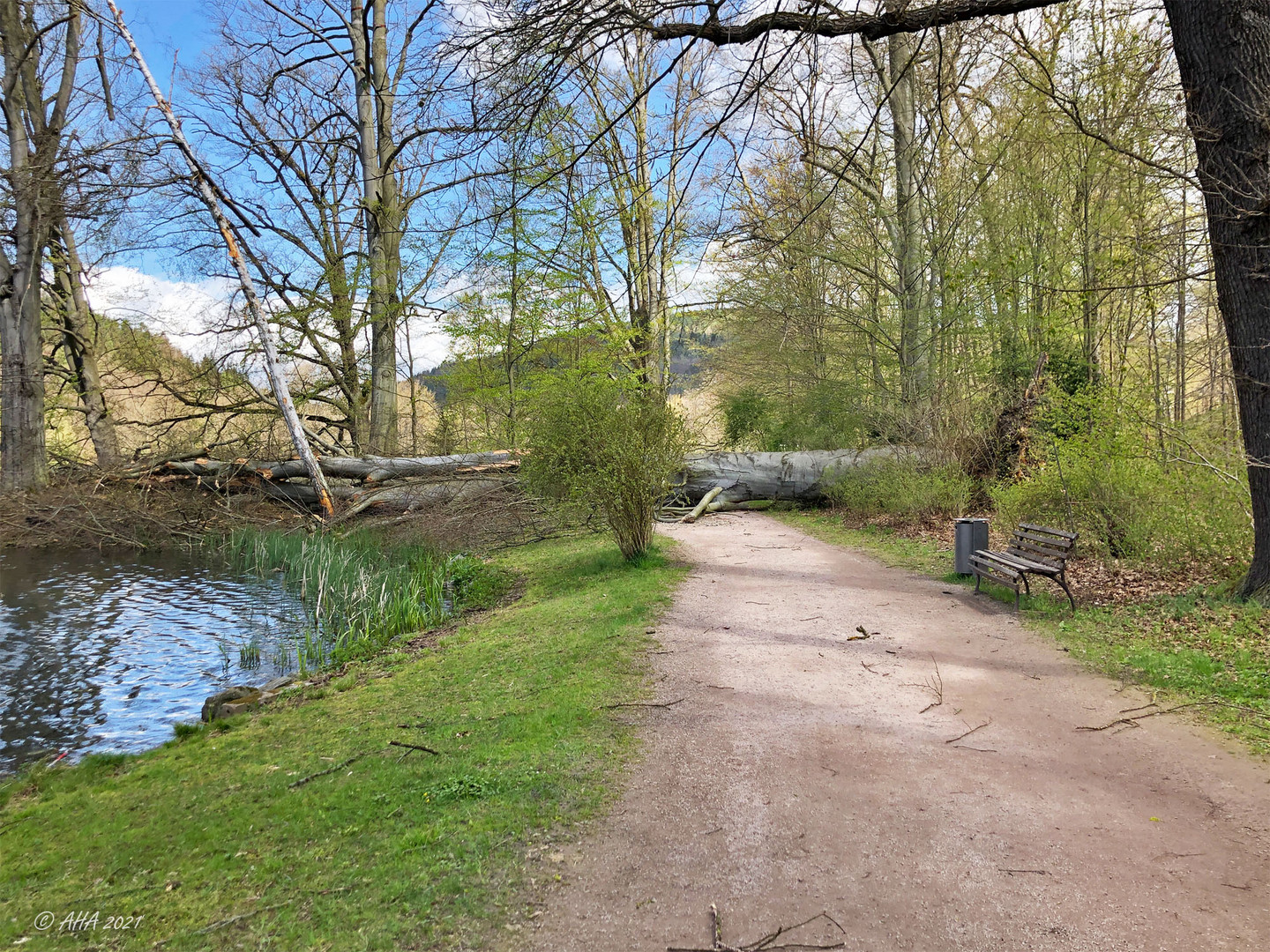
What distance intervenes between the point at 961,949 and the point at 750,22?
20.0 feet

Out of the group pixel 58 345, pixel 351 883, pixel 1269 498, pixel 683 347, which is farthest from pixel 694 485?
pixel 58 345

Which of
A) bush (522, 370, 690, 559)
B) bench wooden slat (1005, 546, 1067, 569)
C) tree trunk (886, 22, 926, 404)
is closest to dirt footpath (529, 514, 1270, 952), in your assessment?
bench wooden slat (1005, 546, 1067, 569)

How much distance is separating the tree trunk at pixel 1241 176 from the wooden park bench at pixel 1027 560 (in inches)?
59.0

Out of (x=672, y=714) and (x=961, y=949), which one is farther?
(x=672, y=714)

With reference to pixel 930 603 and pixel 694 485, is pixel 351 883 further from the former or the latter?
pixel 694 485

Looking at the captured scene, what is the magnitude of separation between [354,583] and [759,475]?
1068cm

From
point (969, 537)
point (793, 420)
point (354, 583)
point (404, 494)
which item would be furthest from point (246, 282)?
point (969, 537)

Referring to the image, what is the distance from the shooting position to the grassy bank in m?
4.95

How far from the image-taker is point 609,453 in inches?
382

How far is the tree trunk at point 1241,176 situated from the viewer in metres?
5.87

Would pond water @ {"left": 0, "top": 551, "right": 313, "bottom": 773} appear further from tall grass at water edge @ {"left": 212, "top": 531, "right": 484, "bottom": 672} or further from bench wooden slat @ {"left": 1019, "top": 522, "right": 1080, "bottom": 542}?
bench wooden slat @ {"left": 1019, "top": 522, "right": 1080, "bottom": 542}

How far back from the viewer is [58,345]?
19609 mm

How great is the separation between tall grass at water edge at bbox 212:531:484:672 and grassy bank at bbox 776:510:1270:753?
6.82m

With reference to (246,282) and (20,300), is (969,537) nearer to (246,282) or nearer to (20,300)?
(246,282)
